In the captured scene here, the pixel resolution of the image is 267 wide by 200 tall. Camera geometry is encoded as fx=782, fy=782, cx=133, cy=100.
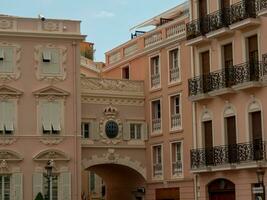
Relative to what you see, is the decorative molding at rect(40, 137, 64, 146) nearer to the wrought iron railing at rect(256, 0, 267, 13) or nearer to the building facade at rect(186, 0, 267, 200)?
the building facade at rect(186, 0, 267, 200)

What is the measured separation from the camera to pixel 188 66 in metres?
41.7

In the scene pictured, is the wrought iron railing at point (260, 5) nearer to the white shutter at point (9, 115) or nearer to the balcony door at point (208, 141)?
the balcony door at point (208, 141)

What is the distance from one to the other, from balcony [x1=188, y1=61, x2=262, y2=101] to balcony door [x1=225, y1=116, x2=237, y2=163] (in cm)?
149

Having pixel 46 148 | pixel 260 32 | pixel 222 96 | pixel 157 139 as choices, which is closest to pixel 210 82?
pixel 222 96

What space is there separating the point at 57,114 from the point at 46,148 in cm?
195

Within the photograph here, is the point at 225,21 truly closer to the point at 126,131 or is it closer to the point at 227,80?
the point at 227,80

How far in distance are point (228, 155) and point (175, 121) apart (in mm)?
6438

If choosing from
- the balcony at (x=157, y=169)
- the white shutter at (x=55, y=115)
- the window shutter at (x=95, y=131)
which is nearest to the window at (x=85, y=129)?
the window shutter at (x=95, y=131)

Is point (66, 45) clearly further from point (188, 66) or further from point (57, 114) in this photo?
point (188, 66)

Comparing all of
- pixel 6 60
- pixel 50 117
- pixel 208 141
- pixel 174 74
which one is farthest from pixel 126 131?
pixel 6 60

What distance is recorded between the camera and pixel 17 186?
135 ft

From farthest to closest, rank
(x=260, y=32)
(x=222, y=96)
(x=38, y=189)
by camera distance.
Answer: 1. (x=38, y=189)
2. (x=222, y=96)
3. (x=260, y=32)

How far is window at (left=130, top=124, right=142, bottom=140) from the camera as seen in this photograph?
45.2m

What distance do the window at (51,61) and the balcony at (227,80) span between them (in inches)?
299
